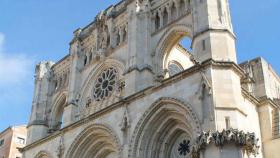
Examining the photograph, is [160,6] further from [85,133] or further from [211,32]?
[85,133]

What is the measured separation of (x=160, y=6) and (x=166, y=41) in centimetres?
243

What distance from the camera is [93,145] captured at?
23.8 metres

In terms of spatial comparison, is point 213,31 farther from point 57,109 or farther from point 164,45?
point 57,109

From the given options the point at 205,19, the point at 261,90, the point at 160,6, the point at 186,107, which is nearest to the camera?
the point at 186,107

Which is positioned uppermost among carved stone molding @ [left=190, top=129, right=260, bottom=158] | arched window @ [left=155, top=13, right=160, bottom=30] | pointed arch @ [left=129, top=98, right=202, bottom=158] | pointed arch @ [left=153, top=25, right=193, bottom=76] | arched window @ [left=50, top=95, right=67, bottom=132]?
arched window @ [left=155, top=13, right=160, bottom=30]

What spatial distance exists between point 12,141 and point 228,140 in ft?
103

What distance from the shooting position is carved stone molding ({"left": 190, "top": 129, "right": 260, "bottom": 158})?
16.6 meters

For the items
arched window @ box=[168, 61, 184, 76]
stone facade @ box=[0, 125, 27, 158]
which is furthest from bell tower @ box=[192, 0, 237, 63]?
stone facade @ box=[0, 125, 27, 158]

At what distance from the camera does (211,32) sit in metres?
20.0

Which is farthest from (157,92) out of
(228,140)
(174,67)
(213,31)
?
(174,67)

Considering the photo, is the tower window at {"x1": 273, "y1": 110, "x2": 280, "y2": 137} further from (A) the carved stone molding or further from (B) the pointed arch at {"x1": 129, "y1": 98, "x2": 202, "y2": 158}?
(B) the pointed arch at {"x1": 129, "y1": 98, "x2": 202, "y2": 158}

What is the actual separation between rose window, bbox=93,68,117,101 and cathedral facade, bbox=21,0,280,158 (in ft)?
0.21

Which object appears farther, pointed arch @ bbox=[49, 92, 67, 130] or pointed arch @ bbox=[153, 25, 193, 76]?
pointed arch @ bbox=[49, 92, 67, 130]

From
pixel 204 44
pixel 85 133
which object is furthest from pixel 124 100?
pixel 204 44
